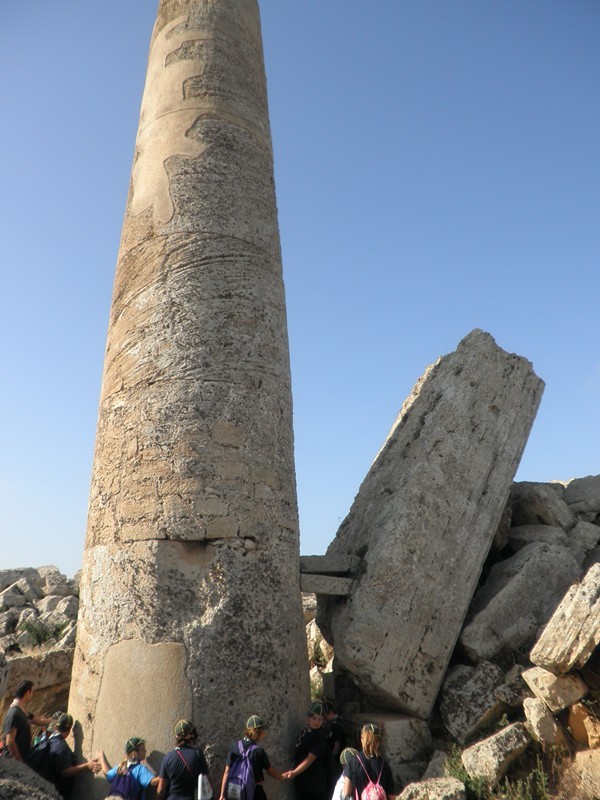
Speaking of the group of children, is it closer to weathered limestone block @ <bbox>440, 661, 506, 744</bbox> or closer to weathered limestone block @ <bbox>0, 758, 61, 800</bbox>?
weathered limestone block @ <bbox>0, 758, 61, 800</bbox>

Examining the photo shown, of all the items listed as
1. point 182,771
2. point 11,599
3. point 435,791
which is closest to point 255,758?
Answer: point 182,771

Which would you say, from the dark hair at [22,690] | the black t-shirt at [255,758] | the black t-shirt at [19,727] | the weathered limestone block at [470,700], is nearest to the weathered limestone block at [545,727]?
the weathered limestone block at [470,700]

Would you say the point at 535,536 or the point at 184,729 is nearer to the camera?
the point at 184,729

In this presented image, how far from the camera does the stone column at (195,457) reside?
15.7ft

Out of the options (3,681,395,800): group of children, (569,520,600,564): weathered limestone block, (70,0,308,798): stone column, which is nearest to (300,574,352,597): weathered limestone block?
(70,0,308,798): stone column

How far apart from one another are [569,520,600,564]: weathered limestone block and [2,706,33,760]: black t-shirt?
18.1 feet

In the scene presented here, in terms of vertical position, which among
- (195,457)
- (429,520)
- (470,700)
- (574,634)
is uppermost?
(195,457)

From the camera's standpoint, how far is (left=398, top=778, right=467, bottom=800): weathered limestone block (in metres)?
4.49

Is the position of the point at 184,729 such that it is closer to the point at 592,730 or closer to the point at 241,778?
the point at 241,778

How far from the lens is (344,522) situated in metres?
7.48

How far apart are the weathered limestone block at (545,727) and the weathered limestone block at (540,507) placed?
9.71 ft

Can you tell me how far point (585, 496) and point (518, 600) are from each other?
2650 millimetres

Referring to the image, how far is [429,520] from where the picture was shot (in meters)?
6.50

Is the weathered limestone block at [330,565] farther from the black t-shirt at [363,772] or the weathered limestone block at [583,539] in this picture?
the weathered limestone block at [583,539]
